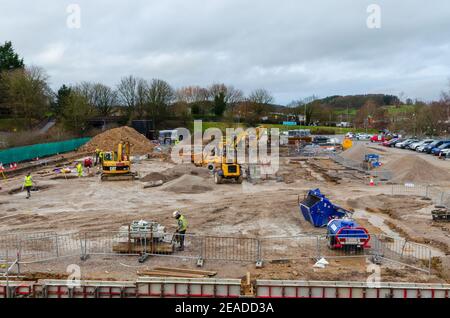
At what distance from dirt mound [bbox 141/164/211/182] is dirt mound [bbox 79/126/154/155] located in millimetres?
19418

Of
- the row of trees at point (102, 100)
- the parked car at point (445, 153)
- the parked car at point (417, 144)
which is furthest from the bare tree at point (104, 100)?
the parked car at point (445, 153)

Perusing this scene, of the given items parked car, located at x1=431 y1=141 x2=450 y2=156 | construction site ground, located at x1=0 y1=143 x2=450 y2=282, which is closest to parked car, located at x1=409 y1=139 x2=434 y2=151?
parked car, located at x1=431 y1=141 x2=450 y2=156

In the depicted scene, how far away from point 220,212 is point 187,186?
6917 millimetres

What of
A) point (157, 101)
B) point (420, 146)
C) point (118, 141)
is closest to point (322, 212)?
point (420, 146)

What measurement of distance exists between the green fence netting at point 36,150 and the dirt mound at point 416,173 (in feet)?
109

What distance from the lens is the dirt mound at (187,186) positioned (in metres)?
28.2

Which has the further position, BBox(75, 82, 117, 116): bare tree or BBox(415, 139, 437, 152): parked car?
BBox(75, 82, 117, 116): bare tree

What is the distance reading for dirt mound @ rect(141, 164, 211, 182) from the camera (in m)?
32.0

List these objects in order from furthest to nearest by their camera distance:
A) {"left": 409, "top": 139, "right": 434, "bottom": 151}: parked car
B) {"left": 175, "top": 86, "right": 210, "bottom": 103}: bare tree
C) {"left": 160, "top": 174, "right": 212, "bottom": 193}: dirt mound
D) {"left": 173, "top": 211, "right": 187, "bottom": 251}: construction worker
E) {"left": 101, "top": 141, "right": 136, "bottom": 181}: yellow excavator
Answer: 1. {"left": 175, "top": 86, "right": 210, "bottom": 103}: bare tree
2. {"left": 409, "top": 139, "right": 434, "bottom": 151}: parked car
3. {"left": 101, "top": 141, "right": 136, "bottom": 181}: yellow excavator
4. {"left": 160, "top": 174, "right": 212, "bottom": 193}: dirt mound
5. {"left": 173, "top": 211, "right": 187, "bottom": 251}: construction worker

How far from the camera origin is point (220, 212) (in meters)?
22.0

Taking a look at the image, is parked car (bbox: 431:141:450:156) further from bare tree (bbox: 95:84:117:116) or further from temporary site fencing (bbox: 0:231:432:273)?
bare tree (bbox: 95:84:117:116)

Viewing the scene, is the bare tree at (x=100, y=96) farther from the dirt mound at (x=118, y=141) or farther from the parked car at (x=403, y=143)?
the parked car at (x=403, y=143)
